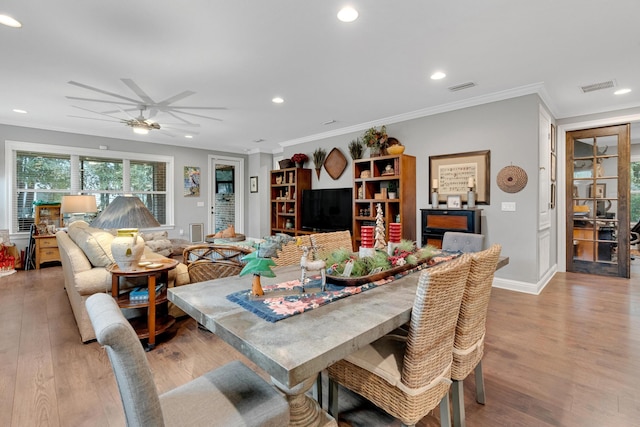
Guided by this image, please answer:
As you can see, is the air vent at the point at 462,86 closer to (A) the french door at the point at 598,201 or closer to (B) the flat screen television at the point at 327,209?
(B) the flat screen television at the point at 327,209

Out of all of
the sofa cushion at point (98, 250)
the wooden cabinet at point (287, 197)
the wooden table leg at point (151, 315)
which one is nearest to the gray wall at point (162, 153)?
→ the wooden cabinet at point (287, 197)

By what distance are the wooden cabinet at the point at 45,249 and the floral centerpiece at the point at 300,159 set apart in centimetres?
448

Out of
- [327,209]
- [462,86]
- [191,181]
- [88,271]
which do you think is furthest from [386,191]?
[191,181]

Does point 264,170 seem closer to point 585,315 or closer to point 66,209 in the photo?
point 66,209

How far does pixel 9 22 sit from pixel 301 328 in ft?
10.9

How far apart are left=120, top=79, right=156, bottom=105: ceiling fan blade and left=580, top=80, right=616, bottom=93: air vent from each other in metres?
5.36

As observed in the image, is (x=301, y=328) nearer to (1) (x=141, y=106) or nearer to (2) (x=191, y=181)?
(1) (x=141, y=106)

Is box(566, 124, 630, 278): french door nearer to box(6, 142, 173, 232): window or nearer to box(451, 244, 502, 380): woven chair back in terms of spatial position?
box(451, 244, 502, 380): woven chair back

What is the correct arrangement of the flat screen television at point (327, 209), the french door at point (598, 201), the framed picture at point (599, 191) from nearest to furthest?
the french door at point (598, 201) < the framed picture at point (599, 191) < the flat screen television at point (327, 209)

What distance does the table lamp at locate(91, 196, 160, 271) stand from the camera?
241 cm

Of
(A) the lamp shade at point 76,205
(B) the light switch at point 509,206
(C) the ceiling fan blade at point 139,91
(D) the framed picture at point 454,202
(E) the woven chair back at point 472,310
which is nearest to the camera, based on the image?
(E) the woven chair back at point 472,310

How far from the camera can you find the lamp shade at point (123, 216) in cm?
240

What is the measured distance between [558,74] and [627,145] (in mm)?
2122

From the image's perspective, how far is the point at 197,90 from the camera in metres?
3.89
